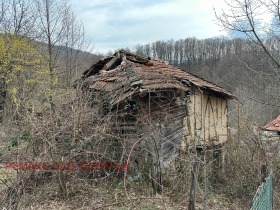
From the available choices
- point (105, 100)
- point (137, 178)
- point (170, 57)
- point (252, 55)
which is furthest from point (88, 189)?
point (170, 57)

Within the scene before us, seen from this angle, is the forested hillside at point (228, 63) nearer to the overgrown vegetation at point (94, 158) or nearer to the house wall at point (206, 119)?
the overgrown vegetation at point (94, 158)

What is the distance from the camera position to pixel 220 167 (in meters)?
9.82

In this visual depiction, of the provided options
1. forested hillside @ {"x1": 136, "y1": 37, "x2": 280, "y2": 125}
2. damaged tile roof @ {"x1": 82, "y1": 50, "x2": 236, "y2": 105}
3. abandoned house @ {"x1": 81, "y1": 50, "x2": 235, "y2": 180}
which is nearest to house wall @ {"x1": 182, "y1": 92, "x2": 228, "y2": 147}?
abandoned house @ {"x1": 81, "y1": 50, "x2": 235, "y2": 180}

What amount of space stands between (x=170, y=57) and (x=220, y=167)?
49.5 m

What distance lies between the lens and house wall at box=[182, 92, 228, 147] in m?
9.60

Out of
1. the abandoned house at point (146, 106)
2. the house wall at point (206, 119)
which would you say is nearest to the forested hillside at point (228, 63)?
the house wall at point (206, 119)

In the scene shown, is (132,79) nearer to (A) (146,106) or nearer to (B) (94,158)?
(A) (146,106)

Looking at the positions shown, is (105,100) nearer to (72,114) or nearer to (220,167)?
(72,114)

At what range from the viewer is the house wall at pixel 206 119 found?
960 cm

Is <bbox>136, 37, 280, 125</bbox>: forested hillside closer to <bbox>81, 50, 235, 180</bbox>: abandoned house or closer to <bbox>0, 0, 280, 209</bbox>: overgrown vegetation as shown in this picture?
<bbox>0, 0, 280, 209</bbox>: overgrown vegetation

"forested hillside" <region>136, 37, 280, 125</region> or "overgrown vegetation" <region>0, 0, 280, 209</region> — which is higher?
"forested hillside" <region>136, 37, 280, 125</region>

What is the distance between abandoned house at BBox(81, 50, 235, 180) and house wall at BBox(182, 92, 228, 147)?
1.5 inches

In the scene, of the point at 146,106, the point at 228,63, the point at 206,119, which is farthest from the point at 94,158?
the point at 228,63

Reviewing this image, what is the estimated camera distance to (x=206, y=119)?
11117 millimetres
